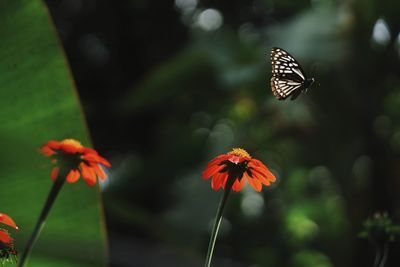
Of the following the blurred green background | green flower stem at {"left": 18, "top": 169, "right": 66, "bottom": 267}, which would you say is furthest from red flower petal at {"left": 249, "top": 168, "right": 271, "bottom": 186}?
the blurred green background

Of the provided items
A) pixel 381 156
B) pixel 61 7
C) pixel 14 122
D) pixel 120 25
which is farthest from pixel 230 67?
pixel 14 122

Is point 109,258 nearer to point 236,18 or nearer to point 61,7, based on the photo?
point 236,18

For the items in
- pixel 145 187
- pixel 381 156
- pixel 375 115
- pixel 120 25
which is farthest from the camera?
pixel 120 25

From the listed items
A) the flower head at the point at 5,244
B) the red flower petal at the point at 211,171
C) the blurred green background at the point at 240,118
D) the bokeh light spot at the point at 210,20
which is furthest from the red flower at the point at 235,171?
the bokeh light spot at the point at 210,20

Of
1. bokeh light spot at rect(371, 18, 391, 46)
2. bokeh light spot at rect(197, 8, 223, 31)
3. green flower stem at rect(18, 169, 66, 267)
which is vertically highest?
bokeh light spot at rect(197, 8, 223, 31)

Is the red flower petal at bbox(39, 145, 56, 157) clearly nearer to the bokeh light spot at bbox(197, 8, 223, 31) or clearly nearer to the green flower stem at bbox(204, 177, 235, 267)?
the green flower stem at bbox(204, 177, 235, 267)

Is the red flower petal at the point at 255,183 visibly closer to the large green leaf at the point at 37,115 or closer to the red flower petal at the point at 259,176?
the red flower petal at the point at 259,176
